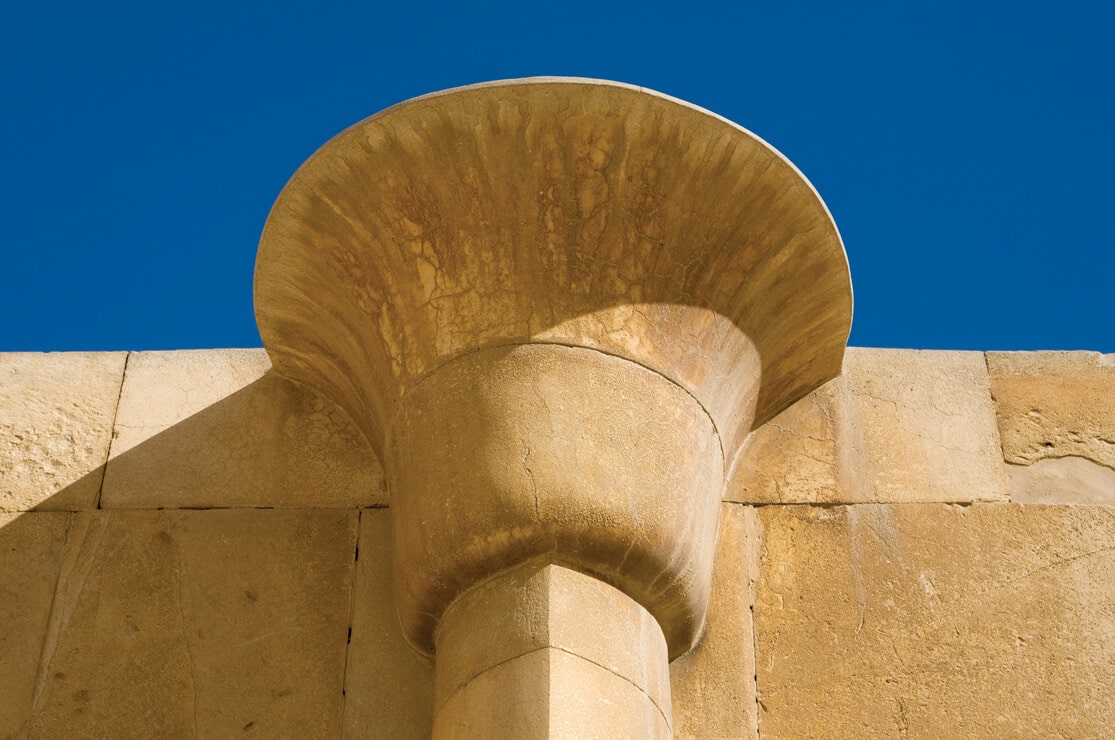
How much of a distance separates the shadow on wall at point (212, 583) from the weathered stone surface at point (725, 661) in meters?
0.76

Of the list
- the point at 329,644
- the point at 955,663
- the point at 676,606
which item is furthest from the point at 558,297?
the point at 955,663

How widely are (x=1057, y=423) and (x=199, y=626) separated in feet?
9.21

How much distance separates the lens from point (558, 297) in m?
4.26

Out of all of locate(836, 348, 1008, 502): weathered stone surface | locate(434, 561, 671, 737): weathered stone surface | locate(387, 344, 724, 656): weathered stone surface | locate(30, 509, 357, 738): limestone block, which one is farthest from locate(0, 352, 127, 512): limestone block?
locate(836, 348, 1008, 502): weathered stone surface

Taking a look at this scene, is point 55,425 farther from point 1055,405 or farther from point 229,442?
point 1055,405

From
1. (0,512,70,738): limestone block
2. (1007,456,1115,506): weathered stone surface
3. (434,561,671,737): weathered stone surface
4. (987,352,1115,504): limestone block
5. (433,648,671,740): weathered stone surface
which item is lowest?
(433,648,671,740): weathered stone surface

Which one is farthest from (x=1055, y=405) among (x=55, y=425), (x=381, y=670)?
(x=55, y=425)

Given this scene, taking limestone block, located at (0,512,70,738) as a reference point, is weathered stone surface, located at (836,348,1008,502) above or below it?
above

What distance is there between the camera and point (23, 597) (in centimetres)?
460

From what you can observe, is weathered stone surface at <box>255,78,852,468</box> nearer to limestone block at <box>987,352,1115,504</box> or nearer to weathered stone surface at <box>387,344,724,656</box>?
weathered stone surface at <box>387,344,724,656</box>

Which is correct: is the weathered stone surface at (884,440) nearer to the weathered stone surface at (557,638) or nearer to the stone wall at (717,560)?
the stone wall at (717,560)

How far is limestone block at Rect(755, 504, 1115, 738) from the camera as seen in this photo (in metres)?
4.28

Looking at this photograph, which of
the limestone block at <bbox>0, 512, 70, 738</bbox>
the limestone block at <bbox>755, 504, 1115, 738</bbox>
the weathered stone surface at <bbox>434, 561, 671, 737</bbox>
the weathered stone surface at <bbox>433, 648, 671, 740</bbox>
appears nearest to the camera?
the weathered stone surface at <bbox>433, 648, 671, 740</bbox>

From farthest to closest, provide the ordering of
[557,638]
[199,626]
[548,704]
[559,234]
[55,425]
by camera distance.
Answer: [55,425]
[199,626]
[559,234]
[557,638]
[548,704]
